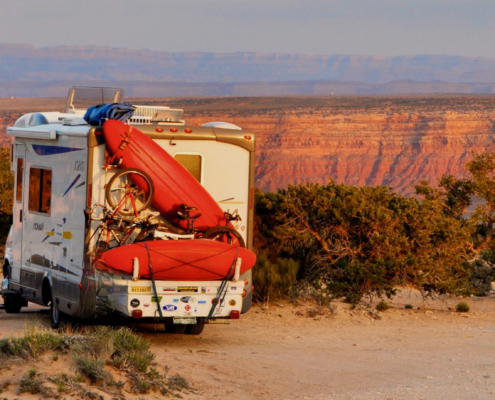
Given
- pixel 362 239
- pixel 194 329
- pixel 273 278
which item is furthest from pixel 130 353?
pixel 362 239

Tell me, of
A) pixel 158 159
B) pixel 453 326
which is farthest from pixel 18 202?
pixel 453 326

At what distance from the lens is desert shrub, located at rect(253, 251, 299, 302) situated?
1420 cm

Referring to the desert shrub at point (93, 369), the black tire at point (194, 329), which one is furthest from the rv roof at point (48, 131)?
the desert shrub at point (93, 369)

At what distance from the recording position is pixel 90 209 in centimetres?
1041

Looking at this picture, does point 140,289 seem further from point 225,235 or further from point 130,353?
point 130,353

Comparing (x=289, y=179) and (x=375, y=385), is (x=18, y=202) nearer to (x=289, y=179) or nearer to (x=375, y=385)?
(x=375, y=385)

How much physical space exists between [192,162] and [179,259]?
1.51 meters

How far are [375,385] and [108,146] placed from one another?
4123mm

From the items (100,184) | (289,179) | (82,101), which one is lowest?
(289,179)

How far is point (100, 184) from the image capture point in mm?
10492

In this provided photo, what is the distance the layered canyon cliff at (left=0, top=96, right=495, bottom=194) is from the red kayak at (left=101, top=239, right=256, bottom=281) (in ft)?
195

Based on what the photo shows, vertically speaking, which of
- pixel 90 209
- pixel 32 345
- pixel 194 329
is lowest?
pixel 194 329

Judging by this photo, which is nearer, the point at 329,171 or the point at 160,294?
the point at 160,294

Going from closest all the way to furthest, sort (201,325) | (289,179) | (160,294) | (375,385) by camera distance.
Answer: (375,385) → (160,294) → (201,325) → (289,179)
